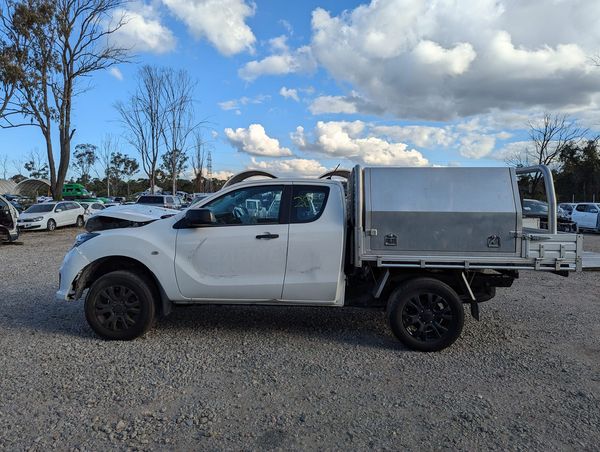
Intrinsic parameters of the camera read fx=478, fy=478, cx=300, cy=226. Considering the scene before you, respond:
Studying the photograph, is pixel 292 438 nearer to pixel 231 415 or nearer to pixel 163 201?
pixel 231 415

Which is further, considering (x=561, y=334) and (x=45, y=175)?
(x=45, y=175)

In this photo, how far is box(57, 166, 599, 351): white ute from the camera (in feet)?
15.8

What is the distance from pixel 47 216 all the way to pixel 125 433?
2235 centimetres

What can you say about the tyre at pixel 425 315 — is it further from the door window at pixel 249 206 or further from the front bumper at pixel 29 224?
the front bumper at pixel 29 224

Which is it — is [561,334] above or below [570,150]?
below

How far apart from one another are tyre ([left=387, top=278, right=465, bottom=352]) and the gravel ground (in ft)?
0.56

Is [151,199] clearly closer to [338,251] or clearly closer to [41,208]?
[41,208]

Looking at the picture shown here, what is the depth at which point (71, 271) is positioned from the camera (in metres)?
5.32

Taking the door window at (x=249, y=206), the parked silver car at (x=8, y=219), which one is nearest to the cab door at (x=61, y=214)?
the parked silver car at (x=8, y=219)

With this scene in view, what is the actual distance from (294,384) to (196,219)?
197 cm

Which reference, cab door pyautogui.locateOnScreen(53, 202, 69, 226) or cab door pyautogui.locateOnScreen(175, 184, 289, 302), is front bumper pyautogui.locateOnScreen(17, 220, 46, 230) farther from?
cab door pyautogui.locateOnScreen(175, 184, 289, 302)

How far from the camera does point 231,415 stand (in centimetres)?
359

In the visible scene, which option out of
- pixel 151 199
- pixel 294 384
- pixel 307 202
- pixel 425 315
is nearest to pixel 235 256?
pixel 307 202

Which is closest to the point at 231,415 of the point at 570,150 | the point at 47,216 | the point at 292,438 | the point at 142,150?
the point at 292,438
